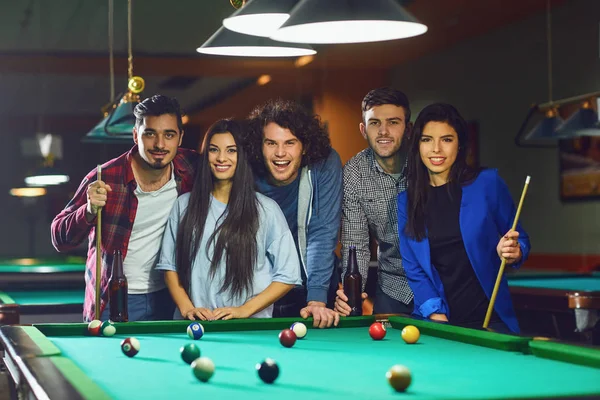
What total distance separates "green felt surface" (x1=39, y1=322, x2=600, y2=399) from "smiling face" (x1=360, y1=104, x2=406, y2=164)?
3.43ft

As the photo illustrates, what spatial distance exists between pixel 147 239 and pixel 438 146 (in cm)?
120

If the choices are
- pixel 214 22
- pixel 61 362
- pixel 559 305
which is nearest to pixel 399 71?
pixel 214 22

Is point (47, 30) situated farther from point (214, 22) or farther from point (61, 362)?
point (61, 362)

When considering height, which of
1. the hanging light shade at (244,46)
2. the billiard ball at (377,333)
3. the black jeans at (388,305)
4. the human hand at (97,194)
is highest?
the hanging light shade at (244,46)

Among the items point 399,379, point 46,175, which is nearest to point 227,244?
point 399,379

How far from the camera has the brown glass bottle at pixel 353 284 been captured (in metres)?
3.30

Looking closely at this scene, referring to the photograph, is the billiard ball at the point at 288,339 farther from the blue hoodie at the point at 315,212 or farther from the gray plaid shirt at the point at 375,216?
the gray plaid shirt at the point at 375,216

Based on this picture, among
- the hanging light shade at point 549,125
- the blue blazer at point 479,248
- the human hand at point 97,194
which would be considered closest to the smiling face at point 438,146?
the blue blazer at point 479,248

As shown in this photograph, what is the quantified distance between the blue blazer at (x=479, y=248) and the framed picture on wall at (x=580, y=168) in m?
3.44

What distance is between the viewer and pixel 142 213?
135 inches

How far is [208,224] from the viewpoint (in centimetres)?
321

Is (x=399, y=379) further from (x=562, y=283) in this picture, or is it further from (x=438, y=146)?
(x=562, y=283)

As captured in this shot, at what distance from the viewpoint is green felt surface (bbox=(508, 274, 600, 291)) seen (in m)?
4.46

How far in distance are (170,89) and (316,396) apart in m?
5.57
